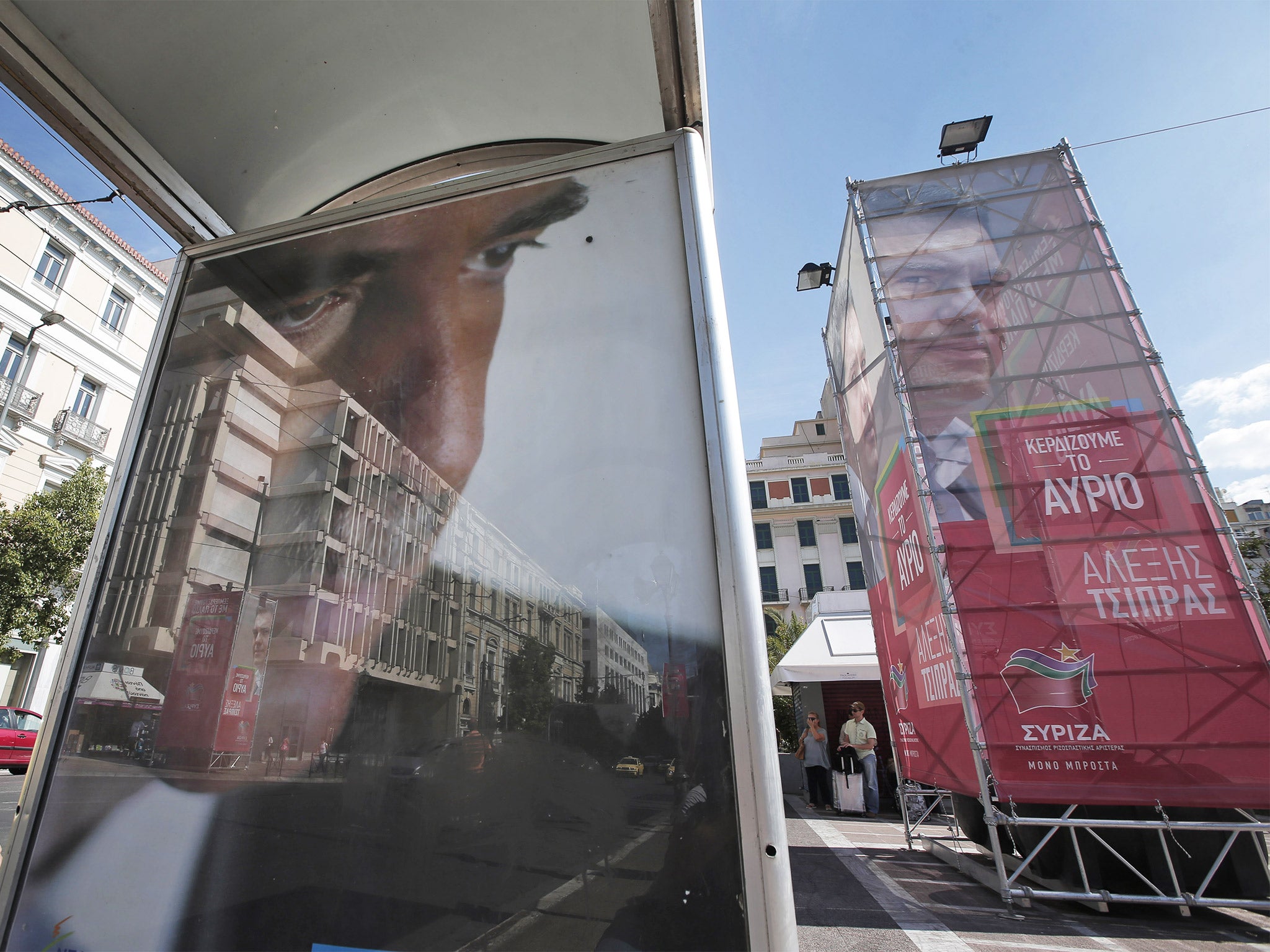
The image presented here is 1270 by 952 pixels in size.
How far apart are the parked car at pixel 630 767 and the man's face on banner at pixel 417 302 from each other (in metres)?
0.65

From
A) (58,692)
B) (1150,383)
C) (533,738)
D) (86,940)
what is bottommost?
(86,940)

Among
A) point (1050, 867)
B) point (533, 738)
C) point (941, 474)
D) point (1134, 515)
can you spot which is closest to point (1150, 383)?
point (1134, 515)

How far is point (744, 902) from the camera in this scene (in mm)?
912

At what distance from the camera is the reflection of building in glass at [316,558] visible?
116 cm

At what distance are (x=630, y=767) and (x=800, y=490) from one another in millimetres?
37989

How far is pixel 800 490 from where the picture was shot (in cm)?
3766

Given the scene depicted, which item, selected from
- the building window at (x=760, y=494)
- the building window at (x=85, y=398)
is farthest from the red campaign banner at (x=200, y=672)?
the building window at (x=760, y=494)

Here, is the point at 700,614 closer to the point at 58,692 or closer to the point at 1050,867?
the point at 58,692

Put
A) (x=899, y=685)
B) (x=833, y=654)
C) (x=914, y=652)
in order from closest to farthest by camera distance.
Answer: (x=914, y=652) < (x=899, y=685) < (x=833, y=654)

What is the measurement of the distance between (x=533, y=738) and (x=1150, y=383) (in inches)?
232

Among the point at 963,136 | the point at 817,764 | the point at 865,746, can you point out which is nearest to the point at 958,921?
the point at 865,746

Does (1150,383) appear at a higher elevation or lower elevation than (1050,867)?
higher

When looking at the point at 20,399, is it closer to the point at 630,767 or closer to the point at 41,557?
the point at 41,557

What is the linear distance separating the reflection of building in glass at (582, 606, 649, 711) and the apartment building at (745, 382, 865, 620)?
114 feet
